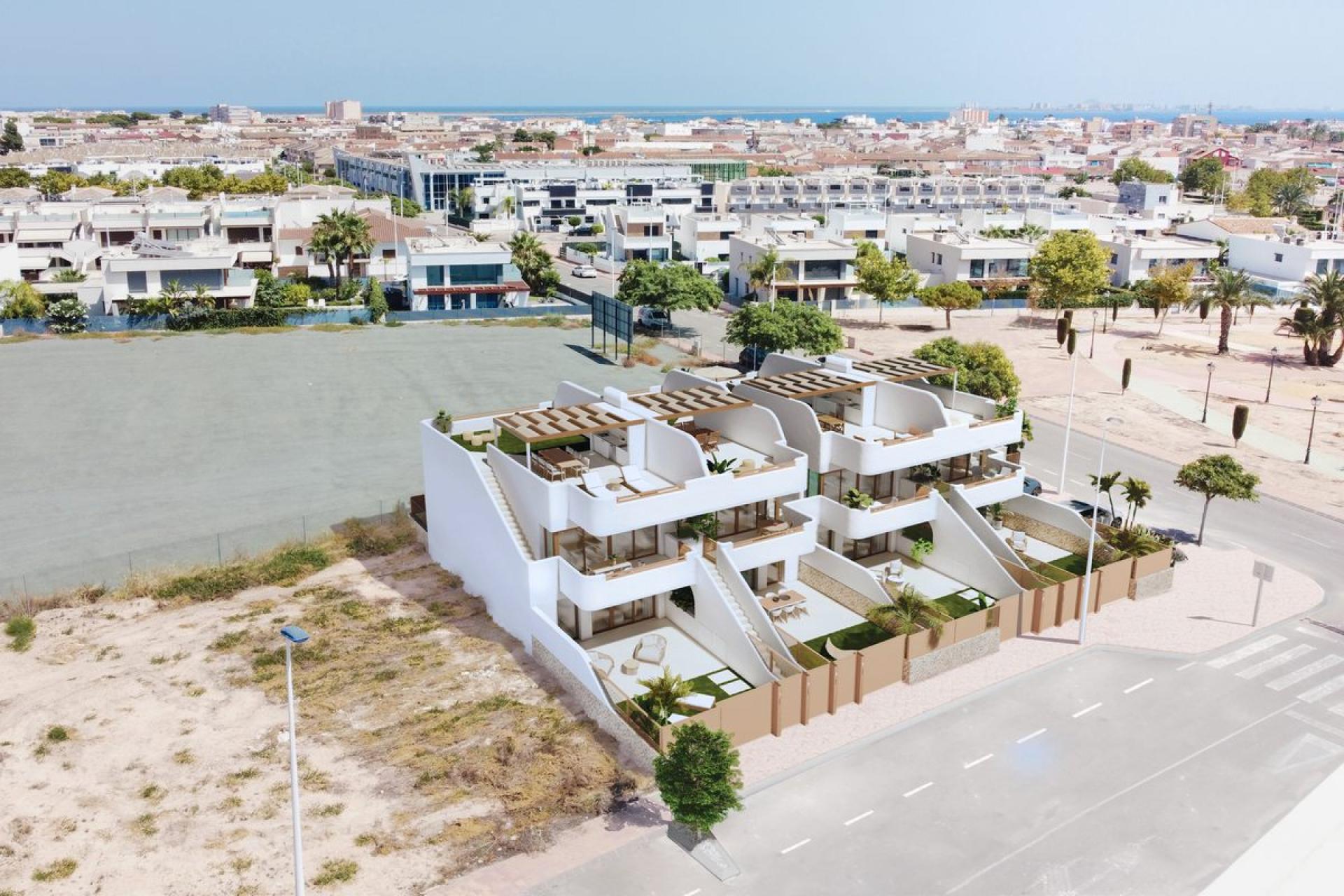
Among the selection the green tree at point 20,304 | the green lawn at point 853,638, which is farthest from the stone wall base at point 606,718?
the green tree at point 20,304

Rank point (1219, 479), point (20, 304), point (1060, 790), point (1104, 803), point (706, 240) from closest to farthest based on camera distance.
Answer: point (1104, 803) < point (1060, 790) < point (1219, 479) < point (20, 304) < point (706, 240)

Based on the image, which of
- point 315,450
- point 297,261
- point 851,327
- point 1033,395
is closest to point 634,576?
point 315,450

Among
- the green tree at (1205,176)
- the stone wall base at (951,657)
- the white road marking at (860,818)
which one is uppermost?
the green tree at (1205,176)

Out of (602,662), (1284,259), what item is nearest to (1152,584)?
(602,662)

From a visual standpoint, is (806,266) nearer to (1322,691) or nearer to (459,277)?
(459,277)

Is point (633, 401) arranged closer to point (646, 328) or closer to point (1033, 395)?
point (1033, 395)

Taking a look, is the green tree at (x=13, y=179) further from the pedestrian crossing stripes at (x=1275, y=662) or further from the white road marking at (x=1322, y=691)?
the white road marking at (x=1322, y=691)

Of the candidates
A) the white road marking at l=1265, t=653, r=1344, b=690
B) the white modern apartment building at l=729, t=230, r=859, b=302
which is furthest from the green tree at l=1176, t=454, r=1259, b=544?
the white modern apartment building at l=729, t=230, r=859, b=302
